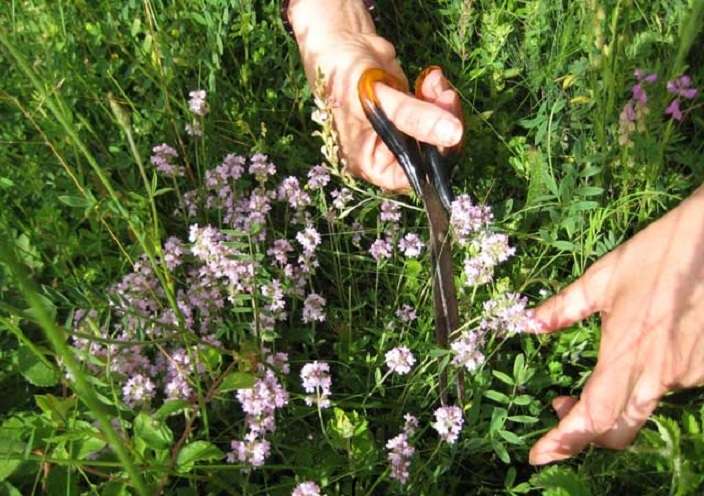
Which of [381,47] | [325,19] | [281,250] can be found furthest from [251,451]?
[325,19]

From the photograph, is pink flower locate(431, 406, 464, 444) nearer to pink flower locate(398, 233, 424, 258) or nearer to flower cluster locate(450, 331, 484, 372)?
flower cluster locate(450, 331, 484, 372)

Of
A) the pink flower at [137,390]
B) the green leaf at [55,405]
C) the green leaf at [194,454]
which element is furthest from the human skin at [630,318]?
the green leaf at [55,405]

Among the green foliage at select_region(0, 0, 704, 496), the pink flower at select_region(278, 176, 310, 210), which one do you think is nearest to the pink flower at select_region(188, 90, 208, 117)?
the green foliage at select_region(0, 0, 704, 496)

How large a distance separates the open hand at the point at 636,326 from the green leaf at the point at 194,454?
1.96 feet

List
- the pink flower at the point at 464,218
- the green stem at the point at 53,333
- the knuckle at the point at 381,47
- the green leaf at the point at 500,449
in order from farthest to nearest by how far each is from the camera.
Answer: the knuckle at the point at 381,47, the pink flower at the point at 464,218, the green leaf at the point at 500,449, the green stem at the point at 53,333

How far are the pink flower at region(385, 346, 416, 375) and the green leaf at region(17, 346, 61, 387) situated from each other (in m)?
0.60

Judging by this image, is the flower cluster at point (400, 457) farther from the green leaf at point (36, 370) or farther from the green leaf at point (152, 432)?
the green leaf at point (36, 370)

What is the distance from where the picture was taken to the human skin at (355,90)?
1484mm

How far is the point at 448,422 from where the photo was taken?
4.42 feet

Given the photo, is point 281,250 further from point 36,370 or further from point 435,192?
point 36,370

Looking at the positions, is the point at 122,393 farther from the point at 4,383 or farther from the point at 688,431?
the point at 688,431

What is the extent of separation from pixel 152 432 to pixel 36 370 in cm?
24

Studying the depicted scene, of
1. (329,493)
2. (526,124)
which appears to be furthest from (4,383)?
(526,124)

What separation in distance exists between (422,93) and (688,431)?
0.93 metres
